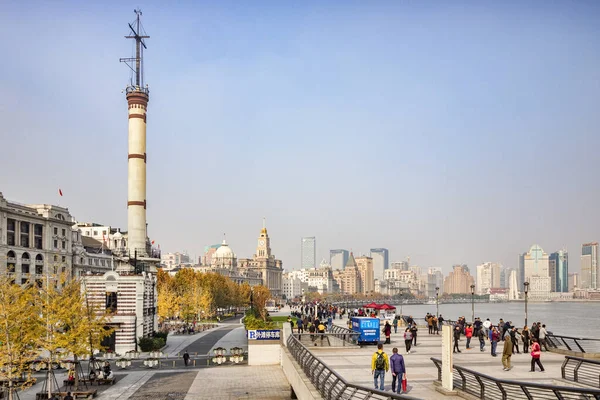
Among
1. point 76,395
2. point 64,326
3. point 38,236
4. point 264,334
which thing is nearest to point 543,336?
point 264,334

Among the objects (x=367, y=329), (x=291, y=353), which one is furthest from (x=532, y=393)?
(x=367, y=329)

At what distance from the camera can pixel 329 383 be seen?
1970 cm

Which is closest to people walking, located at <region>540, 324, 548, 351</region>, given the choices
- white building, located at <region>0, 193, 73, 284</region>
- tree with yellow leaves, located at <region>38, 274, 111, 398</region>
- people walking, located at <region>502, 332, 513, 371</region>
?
people walking, located at <region>502, 332, 513, 371</region>

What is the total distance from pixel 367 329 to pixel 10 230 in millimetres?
67058

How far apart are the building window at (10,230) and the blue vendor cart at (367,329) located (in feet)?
216

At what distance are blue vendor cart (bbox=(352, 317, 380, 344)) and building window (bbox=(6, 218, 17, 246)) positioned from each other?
65.9m

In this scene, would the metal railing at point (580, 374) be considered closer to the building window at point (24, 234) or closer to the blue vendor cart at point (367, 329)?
the blue vendor cart at point (367, 329)

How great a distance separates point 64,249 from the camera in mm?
101062

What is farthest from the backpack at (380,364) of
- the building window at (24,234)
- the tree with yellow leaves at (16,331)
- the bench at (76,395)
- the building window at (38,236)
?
the building window at (38,236)

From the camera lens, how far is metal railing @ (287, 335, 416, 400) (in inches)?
646

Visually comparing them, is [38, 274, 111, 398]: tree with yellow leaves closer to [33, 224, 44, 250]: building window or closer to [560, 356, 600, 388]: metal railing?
[560, 356, 600, 388]: metal railing

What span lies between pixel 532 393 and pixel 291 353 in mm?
18281

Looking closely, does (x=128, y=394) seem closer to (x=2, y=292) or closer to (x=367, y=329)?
(x=2, y=292)

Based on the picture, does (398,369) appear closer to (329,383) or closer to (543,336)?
(329,383)
